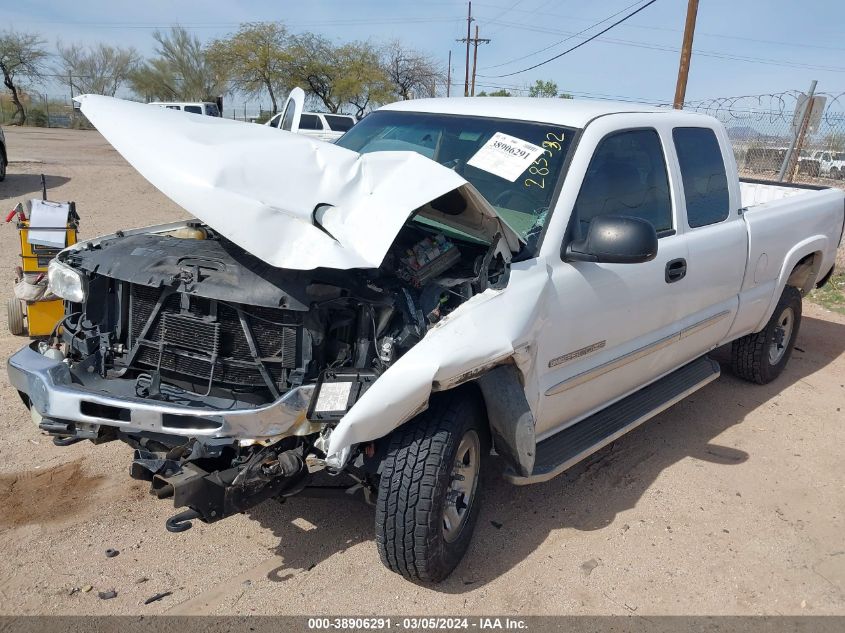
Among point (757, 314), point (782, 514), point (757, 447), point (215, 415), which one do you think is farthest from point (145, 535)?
point (757, 314)

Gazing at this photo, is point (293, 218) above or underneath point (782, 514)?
above

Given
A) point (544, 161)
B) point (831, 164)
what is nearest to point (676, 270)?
point (544, 161)

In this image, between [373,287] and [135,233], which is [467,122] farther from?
[135,233]

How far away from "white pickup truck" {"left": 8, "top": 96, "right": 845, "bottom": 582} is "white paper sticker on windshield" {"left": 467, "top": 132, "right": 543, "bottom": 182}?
0.05 ft

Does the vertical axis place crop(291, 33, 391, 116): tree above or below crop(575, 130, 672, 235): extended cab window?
above

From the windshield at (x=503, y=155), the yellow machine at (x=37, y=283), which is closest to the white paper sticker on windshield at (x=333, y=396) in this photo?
the windshield at (x=503, y=155)

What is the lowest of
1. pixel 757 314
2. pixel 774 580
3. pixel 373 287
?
pixel 774 580

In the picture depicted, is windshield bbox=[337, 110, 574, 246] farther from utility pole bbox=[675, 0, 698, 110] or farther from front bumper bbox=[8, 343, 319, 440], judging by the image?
utility pole bbox=[675, 0, 698, 110]

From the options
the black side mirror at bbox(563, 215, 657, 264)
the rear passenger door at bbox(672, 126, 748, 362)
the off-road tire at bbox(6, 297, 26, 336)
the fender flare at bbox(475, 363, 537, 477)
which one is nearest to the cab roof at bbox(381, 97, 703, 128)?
the rear passenger door at bbox(672, 126, 748, 362)

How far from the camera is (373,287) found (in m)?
2.81

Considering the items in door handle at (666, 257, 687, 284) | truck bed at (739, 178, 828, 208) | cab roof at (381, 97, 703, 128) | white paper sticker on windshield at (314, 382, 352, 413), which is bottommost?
white paper sticker on windshield at (314, 382, 352, 413)

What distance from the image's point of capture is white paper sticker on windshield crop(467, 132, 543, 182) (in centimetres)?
337

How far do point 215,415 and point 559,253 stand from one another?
1.67 meters

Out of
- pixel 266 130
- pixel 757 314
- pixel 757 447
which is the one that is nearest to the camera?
pixel 266 130
